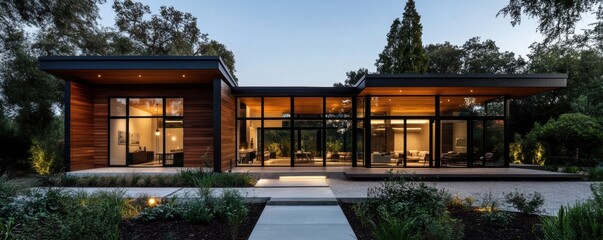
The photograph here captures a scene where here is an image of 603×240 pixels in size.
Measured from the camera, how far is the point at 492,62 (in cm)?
2847

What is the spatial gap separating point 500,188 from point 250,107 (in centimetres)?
993

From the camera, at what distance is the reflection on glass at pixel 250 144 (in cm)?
1477

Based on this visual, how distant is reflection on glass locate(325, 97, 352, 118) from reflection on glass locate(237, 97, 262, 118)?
9.59 feet

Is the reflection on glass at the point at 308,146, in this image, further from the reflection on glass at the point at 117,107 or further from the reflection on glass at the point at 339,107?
the reflection on glass at the point at 117,107

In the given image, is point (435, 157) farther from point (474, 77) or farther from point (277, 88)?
point (277, 88)

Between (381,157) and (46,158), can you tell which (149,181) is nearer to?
(46,158)

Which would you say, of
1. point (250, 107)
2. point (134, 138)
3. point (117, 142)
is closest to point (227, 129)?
point (250, 107)

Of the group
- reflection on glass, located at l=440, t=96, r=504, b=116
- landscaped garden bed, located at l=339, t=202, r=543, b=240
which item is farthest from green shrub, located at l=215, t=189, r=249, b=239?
reflection on glass, located at l=440, t=96, r=504, b=116

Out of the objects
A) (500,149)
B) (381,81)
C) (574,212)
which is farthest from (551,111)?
(574,212)

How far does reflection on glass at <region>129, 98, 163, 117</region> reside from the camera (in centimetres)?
1430

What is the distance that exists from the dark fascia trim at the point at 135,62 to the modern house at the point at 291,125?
2018mm

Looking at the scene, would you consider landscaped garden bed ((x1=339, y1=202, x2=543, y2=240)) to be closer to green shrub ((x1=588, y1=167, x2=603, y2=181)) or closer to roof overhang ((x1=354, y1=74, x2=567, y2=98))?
roof overhang ((x1=354, y1=74, x2=567, y2=98))

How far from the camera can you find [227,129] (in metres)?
13.2

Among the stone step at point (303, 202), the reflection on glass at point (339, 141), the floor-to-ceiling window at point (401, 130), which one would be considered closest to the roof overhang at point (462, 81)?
the floor-to-ceiling window at point (401, 130)
